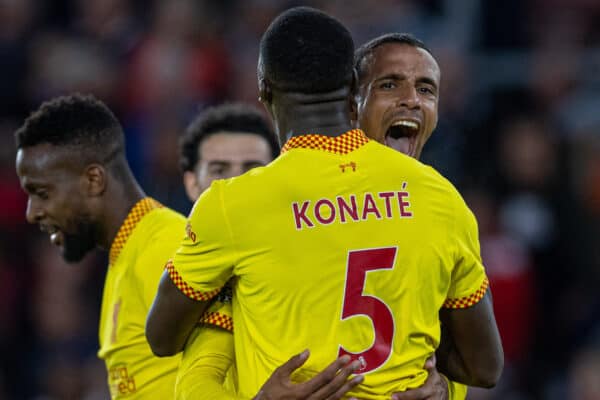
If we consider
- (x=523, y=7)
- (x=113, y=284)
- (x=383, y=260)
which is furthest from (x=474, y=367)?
(x=523, y=7)

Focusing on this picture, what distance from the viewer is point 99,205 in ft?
15.4

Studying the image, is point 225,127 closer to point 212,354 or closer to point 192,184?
point 192,184

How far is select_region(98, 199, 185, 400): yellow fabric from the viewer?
438 centimetres

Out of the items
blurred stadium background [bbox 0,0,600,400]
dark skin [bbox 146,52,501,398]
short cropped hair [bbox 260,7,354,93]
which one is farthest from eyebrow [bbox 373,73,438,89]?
blurred stadium background [bbox 0,0,600,400]

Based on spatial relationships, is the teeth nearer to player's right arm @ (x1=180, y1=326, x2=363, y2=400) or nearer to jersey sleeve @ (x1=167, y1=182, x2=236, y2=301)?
→ jersey sleeve @ (x1=167, y1=182, x2=236, y2=301)

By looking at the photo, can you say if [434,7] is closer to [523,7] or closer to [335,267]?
[523,7]

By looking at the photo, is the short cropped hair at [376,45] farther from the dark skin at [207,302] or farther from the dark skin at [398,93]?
the dark skin at [207,302]

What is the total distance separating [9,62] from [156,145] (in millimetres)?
1391

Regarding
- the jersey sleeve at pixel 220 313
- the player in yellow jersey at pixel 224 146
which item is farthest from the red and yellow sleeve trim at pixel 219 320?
the player in yellow jersey at pixel 224 146

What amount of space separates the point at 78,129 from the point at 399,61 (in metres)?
1.37

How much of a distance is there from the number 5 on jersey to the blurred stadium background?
442 centimetres

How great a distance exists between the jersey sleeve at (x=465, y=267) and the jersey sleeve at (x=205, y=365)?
694 millimetres

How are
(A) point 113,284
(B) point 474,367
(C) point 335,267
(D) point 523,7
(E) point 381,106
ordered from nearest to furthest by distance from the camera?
(C) point 335,267 → (B) point 474,367 → (E) point 381,106 → (A) point 113,284 → (D) point 523,7

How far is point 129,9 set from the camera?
9398 mm
